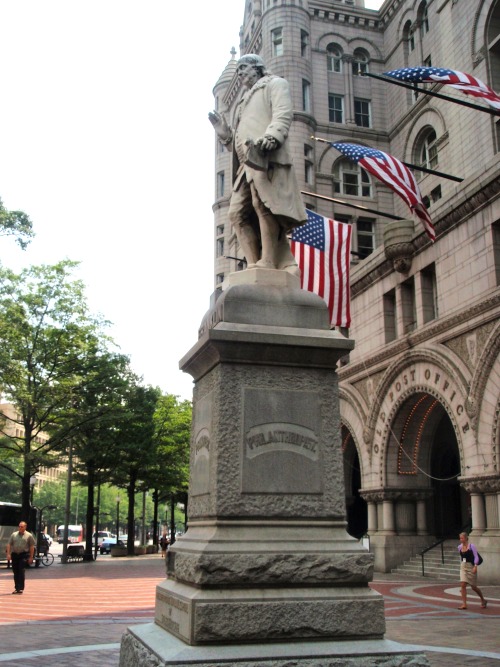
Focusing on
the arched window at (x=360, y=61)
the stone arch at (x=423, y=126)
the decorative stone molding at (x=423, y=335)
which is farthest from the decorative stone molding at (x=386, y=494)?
the arched window at (x=360, y=61)

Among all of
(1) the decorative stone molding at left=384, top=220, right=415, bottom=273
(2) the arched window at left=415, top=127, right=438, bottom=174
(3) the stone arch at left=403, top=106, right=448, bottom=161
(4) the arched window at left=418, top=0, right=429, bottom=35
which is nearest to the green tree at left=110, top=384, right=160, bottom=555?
(1) the decorative stone molding at left=384, top=220, right=415, bottom=273

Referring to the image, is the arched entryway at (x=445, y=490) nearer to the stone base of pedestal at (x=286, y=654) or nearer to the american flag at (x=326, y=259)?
the american flag at (x=326, y=259)

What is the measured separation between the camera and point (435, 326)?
23.6m

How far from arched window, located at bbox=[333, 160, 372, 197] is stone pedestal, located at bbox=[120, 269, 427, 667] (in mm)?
37845

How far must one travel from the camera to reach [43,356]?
36188mm

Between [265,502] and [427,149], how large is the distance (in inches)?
1387

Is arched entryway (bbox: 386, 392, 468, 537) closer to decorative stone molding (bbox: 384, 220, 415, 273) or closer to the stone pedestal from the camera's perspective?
decorative stone molding (bbox: 384, 220, 415, 273)

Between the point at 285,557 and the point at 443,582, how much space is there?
60.1 feet

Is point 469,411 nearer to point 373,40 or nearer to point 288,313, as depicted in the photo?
point 288,313

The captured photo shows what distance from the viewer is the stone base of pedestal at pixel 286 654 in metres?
5.27

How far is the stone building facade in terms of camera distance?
2139cm

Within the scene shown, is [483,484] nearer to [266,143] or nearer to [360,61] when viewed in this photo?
[266,143]

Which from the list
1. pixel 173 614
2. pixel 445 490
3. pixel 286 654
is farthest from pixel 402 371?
pixel 286 654

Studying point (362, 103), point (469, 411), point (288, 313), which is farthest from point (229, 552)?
point (362, 103)
